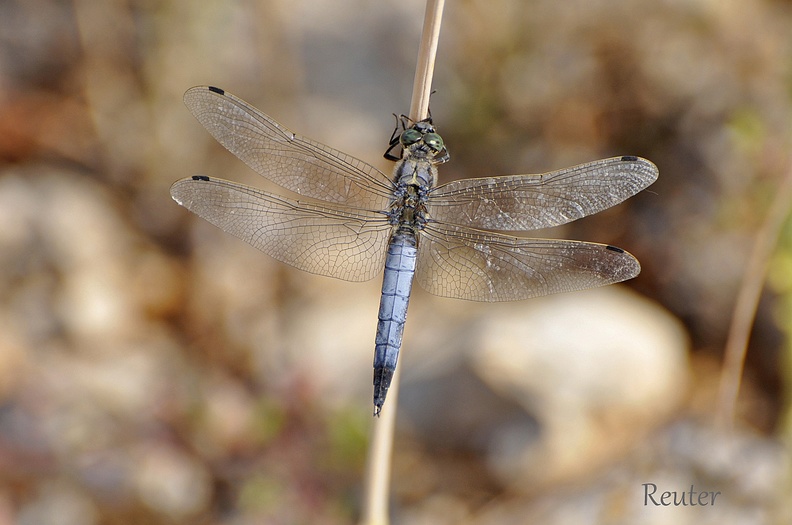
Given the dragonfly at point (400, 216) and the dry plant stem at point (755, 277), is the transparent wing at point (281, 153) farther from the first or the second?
the dry plant stem at point (755, 277)

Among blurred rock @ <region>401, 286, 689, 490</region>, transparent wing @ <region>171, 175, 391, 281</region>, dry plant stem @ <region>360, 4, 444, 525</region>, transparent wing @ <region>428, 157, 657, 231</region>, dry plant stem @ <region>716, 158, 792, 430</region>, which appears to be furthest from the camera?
A: blurred rock @ <region>401, 286, 689, 490</region>

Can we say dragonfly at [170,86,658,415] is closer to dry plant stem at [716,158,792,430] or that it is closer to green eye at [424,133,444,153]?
green eye at [424,133,444,153]

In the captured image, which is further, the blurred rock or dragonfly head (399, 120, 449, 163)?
the blurred rock

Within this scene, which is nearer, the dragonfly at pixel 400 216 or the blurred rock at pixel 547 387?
the dragonfly at pixel 400 216

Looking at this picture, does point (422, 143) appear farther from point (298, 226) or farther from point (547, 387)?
point (547, 387)

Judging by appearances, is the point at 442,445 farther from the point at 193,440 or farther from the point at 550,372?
the point at 193,440

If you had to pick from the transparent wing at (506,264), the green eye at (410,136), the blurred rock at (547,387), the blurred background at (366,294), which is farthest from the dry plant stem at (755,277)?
the green eye at (410,136)

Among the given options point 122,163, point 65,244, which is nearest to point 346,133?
point 122,163

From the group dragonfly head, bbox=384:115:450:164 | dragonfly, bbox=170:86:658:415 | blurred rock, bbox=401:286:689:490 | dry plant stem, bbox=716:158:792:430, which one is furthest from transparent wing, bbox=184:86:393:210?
dry plant stem, bbox=716:158:792:430

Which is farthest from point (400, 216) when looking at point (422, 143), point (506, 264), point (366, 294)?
point (366, 294)
